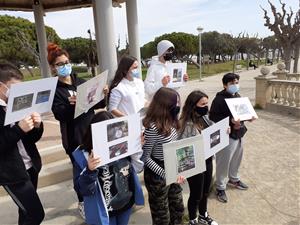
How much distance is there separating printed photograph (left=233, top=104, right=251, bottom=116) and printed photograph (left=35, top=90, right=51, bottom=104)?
234cm

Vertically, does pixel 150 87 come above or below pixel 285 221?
above

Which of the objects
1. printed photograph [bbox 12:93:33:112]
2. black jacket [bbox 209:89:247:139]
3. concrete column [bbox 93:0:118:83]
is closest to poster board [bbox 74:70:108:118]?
printed photograph [bbox 12:93:33:112]

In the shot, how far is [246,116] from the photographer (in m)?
3.95

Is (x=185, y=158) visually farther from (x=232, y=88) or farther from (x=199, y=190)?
(x=232, y=88)

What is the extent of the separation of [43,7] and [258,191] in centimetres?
955

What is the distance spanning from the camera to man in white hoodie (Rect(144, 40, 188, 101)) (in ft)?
13.4

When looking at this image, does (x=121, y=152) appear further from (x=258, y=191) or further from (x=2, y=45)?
(x=2, y=45)

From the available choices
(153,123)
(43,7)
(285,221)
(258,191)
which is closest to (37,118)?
(153,123)

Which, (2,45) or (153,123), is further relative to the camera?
(2,45)

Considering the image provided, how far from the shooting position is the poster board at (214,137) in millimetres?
3033

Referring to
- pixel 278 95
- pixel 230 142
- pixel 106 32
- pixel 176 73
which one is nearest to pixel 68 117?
pixel 176 73

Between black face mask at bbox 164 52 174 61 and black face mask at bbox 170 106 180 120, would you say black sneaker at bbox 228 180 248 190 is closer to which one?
black face mask at bbox 164 52 174 61

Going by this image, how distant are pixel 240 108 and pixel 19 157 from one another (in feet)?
8.74

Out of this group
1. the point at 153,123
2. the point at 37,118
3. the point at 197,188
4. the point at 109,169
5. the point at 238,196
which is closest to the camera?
the point at 37,118
